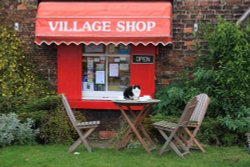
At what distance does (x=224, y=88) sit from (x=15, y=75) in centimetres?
460

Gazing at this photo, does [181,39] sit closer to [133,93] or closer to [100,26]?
[100,26]

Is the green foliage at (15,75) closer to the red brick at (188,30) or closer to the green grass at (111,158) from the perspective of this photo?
the green grass at (111,158)

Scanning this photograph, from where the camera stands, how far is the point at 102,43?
10203 mm

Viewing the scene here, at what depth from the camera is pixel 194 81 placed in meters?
9.80

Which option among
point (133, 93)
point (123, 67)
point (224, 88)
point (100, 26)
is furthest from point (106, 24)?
point (224, 88)

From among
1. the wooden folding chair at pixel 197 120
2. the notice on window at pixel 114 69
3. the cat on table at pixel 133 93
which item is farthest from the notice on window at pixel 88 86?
the wooden folding chair at pixel 197 120

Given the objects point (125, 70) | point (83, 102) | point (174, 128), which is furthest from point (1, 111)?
point (174, 128)

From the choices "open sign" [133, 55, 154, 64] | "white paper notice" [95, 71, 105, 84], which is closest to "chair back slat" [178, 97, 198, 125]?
"open sign" [133, 55, 154, 64]

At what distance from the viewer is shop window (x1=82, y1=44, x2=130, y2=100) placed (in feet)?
35.1

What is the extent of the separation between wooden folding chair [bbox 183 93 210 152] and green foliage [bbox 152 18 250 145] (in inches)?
23.3

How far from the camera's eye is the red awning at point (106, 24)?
9.75 m

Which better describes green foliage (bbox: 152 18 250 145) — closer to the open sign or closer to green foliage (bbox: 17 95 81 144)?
the open sign

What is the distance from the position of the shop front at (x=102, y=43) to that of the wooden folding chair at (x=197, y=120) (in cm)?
172

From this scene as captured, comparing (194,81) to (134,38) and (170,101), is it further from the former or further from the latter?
(134,38)
